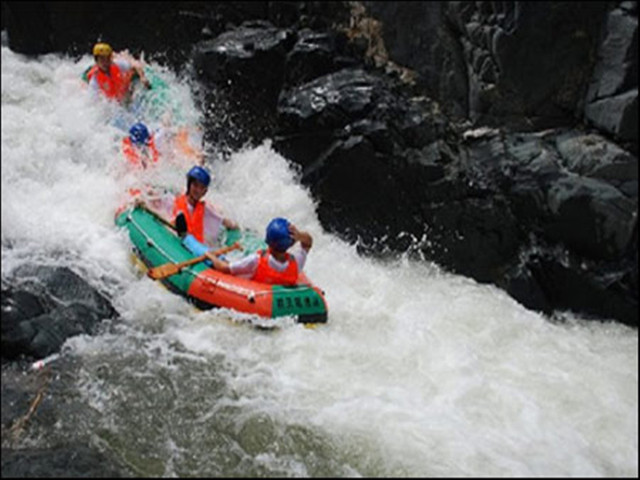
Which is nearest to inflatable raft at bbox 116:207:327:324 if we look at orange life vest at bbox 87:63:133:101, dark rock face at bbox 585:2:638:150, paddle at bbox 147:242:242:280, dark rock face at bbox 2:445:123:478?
paddle at bbox 147:242:242:280

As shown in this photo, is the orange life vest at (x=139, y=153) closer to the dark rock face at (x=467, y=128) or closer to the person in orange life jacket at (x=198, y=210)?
the person in orange life jacket at (x=198, y=210)

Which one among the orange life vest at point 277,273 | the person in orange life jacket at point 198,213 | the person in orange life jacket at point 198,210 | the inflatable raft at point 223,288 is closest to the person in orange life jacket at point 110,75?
the person in orange life jacket at point 198,213

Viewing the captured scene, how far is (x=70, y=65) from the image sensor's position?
34.1 ft

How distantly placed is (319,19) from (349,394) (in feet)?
17.9

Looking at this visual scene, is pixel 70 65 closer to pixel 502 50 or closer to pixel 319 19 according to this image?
pixel 319 19

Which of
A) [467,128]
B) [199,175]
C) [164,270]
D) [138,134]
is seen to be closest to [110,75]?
[138,134]

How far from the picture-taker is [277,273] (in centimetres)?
653

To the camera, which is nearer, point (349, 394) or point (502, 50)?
point (349, 394)

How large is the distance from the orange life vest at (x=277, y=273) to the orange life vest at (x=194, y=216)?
861mm

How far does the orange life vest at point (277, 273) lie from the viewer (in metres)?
6.53

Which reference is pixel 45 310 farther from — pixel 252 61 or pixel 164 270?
pixel 252 61

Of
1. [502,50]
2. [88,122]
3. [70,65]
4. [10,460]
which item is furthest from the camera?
[70,65]

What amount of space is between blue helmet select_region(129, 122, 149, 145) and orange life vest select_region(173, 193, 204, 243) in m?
1.44

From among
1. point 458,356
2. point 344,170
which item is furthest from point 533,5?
point 458,356
